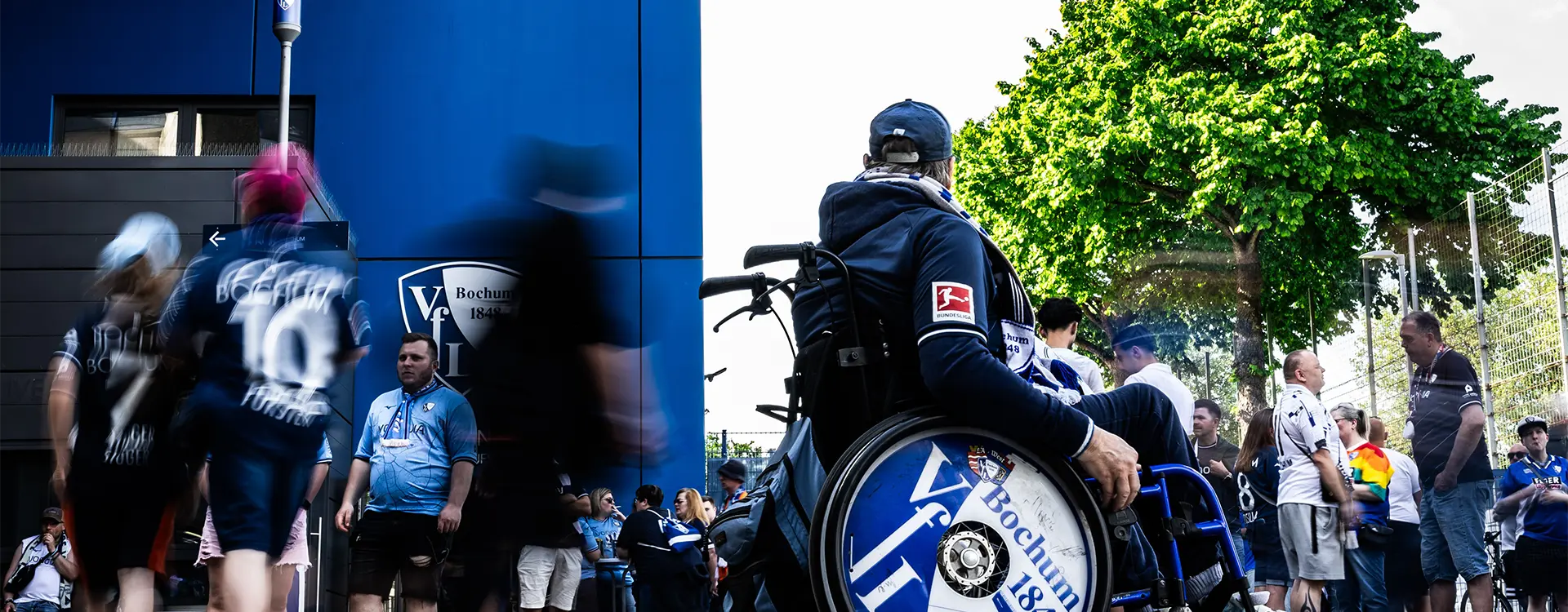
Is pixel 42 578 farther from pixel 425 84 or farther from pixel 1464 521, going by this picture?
pixel 1464 521

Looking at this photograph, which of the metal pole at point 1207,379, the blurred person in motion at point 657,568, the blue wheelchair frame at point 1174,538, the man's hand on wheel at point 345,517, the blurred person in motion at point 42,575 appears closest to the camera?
the blue wheelchair frame at point 1174,538

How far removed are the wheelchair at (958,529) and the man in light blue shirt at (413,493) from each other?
12.2 ft

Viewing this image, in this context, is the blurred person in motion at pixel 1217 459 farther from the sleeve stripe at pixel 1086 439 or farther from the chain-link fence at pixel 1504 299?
the sleeve stripe at pixel 1086 439

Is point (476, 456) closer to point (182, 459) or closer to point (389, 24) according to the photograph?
point (182, 459)

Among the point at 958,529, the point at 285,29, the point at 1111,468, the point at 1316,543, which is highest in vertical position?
the point at 285,29

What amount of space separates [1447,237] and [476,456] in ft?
37.1

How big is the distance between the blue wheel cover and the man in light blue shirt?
3.86 m

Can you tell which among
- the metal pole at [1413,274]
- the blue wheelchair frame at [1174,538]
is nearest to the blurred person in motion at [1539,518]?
the metal pole at [1413,274]

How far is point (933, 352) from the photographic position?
3031mm

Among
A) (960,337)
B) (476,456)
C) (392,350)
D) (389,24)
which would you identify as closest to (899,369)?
(960,337)

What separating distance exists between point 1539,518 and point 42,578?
1095 centimetres

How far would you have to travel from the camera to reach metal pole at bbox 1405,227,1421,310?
50.2ft

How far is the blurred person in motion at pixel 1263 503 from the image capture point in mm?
9477

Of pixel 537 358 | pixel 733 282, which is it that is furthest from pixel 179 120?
pixel 733 282
